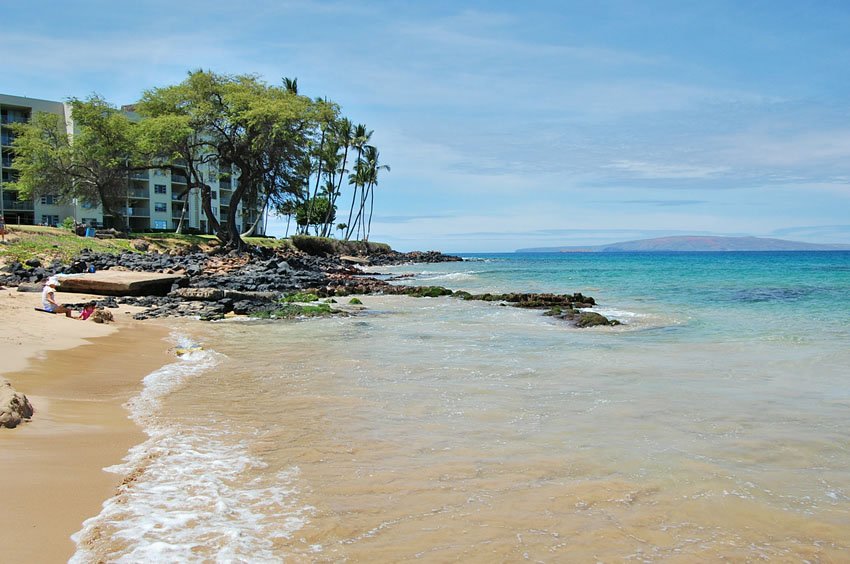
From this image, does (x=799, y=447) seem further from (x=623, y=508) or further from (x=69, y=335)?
(x=69, y=335)

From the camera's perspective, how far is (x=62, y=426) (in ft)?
19.9

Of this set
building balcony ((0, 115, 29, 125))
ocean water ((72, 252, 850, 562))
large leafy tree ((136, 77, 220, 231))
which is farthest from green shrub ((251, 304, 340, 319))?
building balcony ((0, 115, 29, 125))

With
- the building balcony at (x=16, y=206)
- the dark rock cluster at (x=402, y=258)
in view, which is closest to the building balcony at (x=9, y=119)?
the building balcony at (x=16, y=206)

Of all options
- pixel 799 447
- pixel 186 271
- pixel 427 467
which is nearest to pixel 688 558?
pixel 427 467

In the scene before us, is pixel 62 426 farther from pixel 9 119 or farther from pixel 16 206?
pixel 9 119

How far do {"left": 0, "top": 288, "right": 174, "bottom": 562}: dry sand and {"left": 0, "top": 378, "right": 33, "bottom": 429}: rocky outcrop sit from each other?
0.09 metres

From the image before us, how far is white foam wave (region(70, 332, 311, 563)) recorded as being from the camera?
3.82 meters

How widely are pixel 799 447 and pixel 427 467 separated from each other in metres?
3.88

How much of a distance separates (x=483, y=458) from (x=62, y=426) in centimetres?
405

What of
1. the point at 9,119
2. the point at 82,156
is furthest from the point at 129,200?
the point at 82,156

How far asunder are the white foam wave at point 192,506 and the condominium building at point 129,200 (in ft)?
145

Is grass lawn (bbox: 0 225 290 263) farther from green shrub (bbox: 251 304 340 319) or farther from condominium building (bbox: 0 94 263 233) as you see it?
green shrub (bbox: 251 304 340 319)

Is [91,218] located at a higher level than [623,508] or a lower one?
higher

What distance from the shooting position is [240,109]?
4338cm
